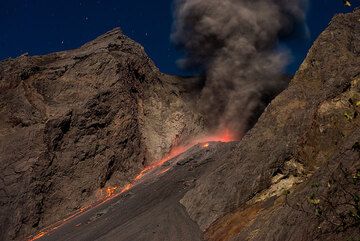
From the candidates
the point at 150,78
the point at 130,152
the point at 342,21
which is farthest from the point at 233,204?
the point at 150,78

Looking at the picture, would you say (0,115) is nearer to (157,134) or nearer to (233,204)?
(157,134)

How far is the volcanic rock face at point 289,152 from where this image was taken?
12100 mm

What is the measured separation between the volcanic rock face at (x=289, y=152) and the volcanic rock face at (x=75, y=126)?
18.5 m

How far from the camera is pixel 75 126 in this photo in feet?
130

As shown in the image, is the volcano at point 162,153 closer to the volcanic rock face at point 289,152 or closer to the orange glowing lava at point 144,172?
the volcanic rock face at point 289,152

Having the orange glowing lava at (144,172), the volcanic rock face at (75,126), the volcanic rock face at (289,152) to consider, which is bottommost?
the volcanic rock face at (289,152)

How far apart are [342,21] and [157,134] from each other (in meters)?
25.6

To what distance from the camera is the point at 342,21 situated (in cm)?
2066

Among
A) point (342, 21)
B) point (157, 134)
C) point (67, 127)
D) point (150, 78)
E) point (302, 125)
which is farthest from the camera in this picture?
point (150, 78)

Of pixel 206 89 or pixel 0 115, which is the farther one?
pixel 206 89

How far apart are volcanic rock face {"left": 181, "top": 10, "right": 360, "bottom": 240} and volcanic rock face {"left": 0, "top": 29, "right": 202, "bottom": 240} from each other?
18536 millimetres

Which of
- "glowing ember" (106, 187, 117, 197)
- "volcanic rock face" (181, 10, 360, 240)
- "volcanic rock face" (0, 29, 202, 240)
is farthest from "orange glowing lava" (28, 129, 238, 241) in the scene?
"volcanic rock face" (181, 10, 360, 240)

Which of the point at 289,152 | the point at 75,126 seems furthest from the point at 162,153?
the point at 289,152

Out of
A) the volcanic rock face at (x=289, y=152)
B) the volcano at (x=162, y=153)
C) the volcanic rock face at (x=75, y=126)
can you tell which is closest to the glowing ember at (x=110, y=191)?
the volcano at (x=162, y=153)
